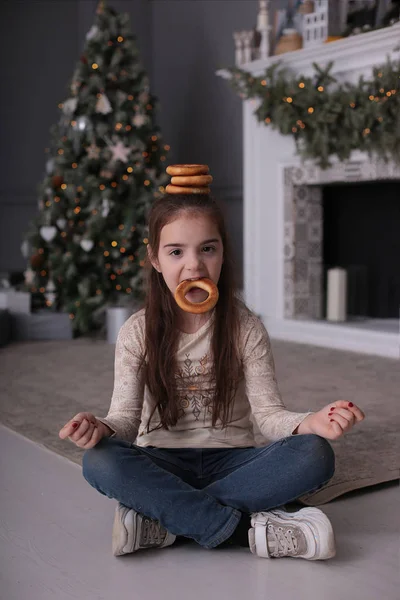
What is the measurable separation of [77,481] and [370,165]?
97.1 inches

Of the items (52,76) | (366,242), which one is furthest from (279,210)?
(52,76)

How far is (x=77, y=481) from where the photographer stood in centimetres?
206

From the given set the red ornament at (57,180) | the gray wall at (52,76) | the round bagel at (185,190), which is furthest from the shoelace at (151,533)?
the gray wall at (52,76)

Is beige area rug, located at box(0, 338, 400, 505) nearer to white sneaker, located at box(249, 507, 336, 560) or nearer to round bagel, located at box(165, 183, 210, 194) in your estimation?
white sneaker, located at box(249, 507, 336, 560)

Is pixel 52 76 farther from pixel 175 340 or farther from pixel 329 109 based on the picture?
pixel 175 340

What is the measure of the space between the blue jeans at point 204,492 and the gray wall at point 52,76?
431cm

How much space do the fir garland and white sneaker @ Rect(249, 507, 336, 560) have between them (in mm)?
2503

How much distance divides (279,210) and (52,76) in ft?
8.70

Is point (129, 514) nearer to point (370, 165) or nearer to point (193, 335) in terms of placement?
point (193, 335)

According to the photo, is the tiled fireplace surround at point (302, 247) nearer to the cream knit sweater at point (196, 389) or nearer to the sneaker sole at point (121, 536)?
the cream knit sweater at point (196, 389)

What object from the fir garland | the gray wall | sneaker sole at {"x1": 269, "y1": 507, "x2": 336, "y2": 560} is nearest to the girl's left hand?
sneaker sole at {"x1": 269, "y1": 507, "x2": 336, "y2": 560}

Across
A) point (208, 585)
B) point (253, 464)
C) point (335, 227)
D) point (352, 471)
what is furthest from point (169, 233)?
point (335, 227)

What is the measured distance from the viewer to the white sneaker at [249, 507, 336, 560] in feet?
4.90

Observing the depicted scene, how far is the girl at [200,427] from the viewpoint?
1.53m
